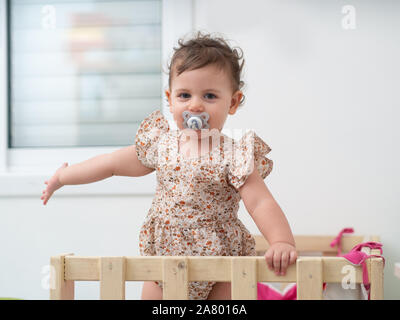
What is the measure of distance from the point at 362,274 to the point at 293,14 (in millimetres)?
1108

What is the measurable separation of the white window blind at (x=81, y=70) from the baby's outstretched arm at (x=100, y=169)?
79 cm

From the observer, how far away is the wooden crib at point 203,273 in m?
0.72

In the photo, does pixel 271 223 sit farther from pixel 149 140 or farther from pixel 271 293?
pixel 271 293

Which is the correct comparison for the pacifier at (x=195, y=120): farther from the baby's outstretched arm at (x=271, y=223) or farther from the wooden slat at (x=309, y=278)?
the wooden slat at (x=309, y=278)

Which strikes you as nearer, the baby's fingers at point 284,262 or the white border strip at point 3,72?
the baby's fingers at point 284,262

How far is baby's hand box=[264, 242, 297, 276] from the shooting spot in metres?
0.73

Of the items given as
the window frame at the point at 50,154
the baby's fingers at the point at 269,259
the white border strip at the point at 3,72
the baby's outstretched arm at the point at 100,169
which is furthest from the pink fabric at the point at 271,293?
the white border strip at the point at 3,72

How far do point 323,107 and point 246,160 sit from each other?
2.68 feet

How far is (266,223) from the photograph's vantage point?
0.82 metres

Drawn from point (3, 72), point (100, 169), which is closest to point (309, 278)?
point (100, 169)

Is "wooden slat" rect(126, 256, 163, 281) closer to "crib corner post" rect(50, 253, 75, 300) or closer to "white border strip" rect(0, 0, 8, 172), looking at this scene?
"crib corner post" rect(50, 253, 75, 300)

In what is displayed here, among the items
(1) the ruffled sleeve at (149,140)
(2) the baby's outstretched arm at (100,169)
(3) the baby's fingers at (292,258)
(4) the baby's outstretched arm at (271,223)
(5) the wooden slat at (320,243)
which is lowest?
(5) the wooden slat at (320,243)
